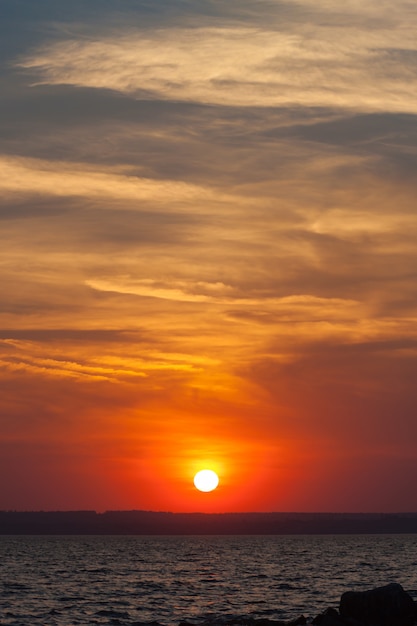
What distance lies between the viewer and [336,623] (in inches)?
2409

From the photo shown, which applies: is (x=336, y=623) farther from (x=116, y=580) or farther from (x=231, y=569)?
(x=231, y=569)

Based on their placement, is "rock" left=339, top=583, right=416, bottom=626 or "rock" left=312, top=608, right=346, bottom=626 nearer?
"rock" left=312, top=608, right=346, bottom=626

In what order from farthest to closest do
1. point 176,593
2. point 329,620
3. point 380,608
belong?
point 176,593 < point 380,608 < point 329,620

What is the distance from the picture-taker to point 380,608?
6475cm

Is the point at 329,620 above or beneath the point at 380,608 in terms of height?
beneath

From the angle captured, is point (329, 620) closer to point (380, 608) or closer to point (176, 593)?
point (380, 608)

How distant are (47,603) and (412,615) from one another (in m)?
35.7

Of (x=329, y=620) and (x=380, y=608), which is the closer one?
(x=329, y=620)

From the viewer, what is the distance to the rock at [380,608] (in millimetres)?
64062

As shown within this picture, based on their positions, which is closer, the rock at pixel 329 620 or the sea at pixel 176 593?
the rock at pixel 329 620

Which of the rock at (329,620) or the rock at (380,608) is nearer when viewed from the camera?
the rock at (329,620)

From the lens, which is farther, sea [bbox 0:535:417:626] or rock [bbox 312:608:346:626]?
sea [bbox 0:535:417:626]

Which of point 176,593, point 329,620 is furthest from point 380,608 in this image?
point 176,593

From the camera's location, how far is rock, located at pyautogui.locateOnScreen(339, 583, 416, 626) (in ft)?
210
